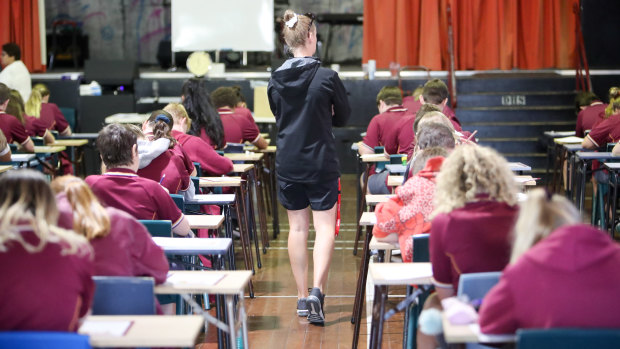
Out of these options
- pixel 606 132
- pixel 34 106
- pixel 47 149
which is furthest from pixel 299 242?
pixel 34 106

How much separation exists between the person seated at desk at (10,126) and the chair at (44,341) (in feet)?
18.5

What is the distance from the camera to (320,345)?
4.39 metres

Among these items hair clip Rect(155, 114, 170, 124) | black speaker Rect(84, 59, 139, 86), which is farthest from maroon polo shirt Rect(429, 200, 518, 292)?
black speaker Rect(84, 59, 139, 86)

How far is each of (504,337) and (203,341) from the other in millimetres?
2481

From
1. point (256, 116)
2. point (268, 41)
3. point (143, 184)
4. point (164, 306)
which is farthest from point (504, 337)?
point (268, 41)

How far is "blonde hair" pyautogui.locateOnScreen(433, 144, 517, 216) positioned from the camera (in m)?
2.91

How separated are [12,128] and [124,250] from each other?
16.7ft

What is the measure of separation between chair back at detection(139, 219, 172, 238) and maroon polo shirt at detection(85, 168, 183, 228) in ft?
0.46

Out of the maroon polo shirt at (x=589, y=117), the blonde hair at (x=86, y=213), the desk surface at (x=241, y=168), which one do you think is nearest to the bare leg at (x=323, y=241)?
the desk surface at (x=241, y=168)

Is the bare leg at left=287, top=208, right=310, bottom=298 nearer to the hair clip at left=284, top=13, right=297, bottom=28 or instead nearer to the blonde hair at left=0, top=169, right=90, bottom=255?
the hair clip at left=284, top=13, right=297, bottom=28

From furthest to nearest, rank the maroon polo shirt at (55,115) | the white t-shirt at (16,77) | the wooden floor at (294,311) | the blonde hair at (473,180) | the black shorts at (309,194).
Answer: the white t-shirt at (16,77) → the maroon polo shirt at (55,115) → the black shorts at (309,194) → the wooden floor at (294,311) → the blonde hair at (473,180)

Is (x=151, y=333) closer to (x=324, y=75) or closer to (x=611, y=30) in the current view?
(x=324, y=75)

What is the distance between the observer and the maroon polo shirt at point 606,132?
732 centimetres

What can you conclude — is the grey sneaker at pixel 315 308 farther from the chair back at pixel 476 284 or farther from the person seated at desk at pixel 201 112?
the person seated at desk at pixel 201 112
